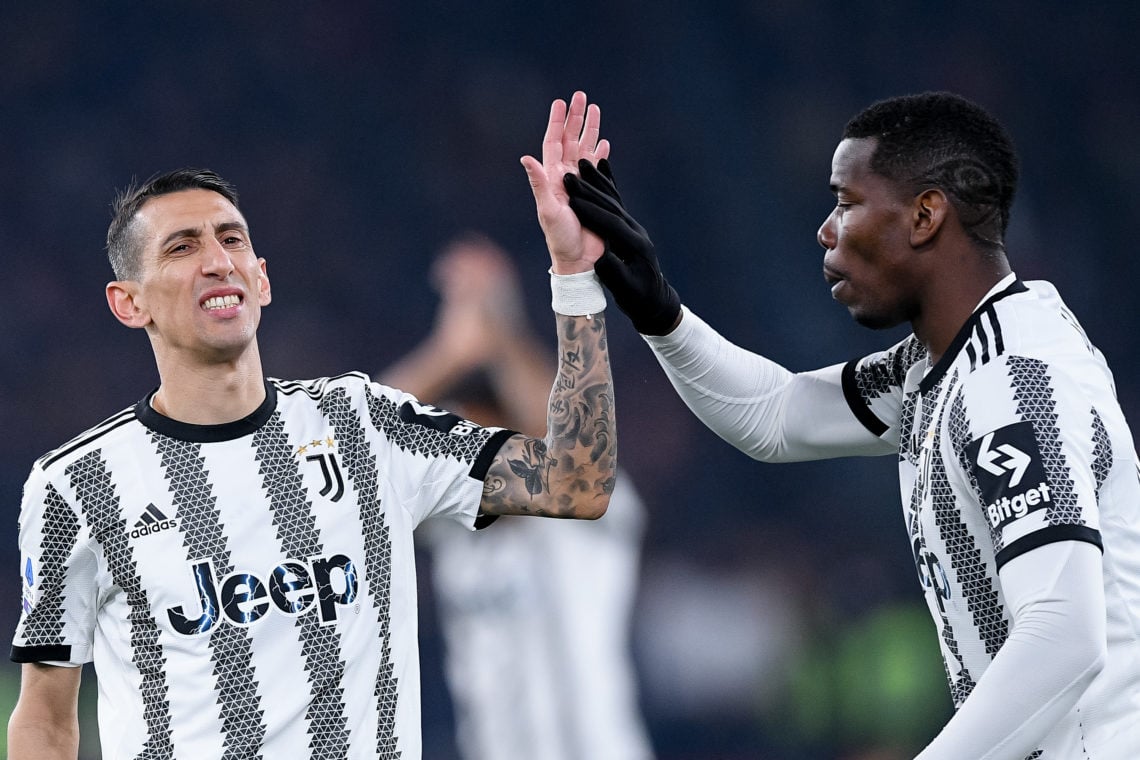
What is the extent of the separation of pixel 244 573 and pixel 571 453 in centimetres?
58

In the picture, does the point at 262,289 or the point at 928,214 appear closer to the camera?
the point at 928,214

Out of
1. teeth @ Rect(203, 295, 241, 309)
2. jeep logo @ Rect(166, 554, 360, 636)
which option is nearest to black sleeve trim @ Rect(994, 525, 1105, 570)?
jeep logo @ Rect(166, 554, 360, 636)

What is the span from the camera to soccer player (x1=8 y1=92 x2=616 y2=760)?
2.26m

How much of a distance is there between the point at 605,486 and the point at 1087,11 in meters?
4.05

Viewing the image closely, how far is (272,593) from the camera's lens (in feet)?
7.51

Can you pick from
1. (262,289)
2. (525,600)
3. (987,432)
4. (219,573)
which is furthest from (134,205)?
(525,600)

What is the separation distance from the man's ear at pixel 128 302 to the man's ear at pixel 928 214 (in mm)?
1346

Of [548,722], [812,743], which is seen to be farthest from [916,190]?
[812,743]

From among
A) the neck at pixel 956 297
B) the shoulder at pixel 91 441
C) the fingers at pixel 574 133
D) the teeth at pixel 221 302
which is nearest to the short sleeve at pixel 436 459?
the teeth at pixel 221 302

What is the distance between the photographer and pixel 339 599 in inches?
91.2

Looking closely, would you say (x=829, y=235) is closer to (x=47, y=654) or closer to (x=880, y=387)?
(x=880, y=387)

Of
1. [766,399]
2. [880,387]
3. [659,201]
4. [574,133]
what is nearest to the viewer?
[574,133]

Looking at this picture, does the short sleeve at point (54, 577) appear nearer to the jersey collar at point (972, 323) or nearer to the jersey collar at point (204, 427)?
the jersey collar at point (204, 427)

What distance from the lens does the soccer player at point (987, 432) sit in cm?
193
